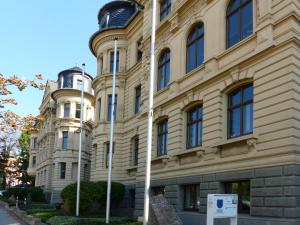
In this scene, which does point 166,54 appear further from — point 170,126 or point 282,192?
point 282,192

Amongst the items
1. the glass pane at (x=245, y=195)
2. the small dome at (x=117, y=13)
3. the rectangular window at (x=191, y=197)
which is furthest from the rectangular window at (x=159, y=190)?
the small dome at (x=117, y=13)

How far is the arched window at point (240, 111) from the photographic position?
59.9ft

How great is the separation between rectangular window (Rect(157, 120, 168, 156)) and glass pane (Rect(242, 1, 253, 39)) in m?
7.95

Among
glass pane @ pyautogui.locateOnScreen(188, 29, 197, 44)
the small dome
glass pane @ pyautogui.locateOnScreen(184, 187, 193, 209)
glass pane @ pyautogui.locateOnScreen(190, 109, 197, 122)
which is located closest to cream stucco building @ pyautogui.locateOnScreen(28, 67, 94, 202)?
the small dome

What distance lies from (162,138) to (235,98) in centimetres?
707

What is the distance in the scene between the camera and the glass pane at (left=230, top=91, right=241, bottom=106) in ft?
63.0

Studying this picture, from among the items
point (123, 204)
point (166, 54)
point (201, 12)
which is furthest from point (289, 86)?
point (123, 204)

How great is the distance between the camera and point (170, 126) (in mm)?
24094

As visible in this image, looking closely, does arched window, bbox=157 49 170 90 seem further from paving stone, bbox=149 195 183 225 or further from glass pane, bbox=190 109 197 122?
paving stone, bbox=149 195 183 225

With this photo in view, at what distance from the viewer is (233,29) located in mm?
20109

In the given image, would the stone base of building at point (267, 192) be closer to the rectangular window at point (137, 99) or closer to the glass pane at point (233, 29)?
the glass pane at point (233, 29)

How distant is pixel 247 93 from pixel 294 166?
429cm

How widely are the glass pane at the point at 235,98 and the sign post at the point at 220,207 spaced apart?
23.2ft

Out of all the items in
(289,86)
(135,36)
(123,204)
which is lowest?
(123,204)
